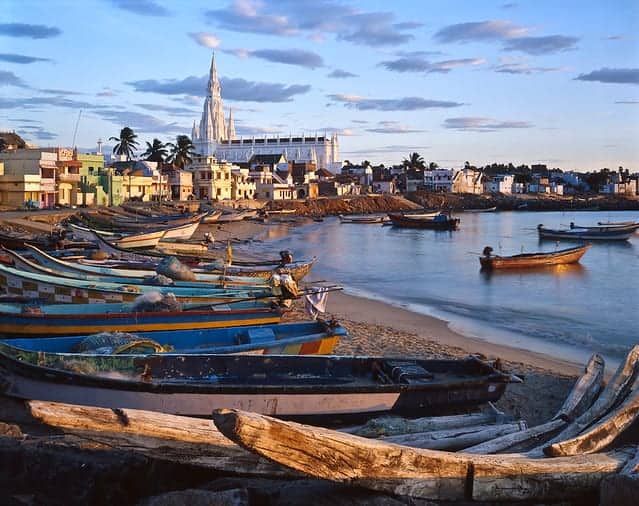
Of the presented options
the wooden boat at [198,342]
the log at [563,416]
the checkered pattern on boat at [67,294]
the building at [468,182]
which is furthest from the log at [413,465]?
the building at [468,182]

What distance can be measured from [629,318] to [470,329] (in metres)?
6.87

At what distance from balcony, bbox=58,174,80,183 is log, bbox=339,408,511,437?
51.1 metres

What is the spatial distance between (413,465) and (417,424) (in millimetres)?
2706

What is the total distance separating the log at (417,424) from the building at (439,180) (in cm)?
11792

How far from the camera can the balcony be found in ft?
176

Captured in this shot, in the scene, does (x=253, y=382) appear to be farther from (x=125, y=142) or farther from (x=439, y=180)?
(x=439, y=180)

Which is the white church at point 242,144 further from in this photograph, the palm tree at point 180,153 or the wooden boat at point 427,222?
the wooden boat at point 427,222

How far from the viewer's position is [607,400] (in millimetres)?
7805

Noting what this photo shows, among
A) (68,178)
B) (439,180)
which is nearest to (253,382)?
(68,178)

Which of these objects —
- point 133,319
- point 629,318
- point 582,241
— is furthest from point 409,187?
point 133,319

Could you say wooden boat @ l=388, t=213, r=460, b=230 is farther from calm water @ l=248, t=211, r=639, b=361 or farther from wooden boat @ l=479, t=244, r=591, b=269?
wooden boat @ l=479, t=244, r=591, b=269

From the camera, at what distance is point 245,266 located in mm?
22406

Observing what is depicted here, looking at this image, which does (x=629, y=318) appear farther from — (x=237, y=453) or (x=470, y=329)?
(x=237, y=453)

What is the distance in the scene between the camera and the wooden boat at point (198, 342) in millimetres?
9596
